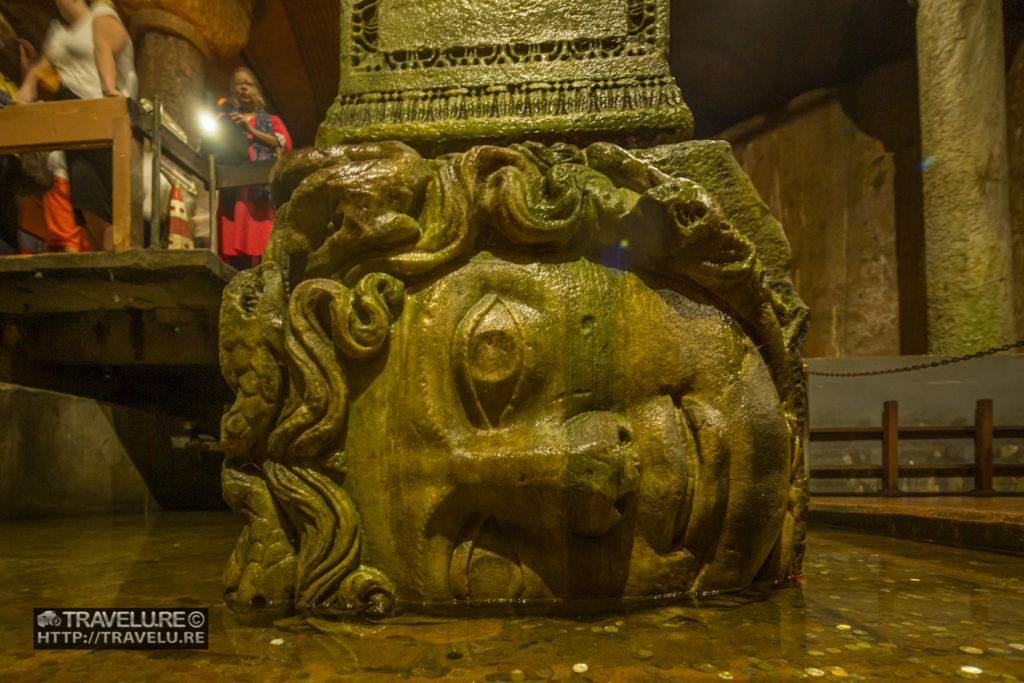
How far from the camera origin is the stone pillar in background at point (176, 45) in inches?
226

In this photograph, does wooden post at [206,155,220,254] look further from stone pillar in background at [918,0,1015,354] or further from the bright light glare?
stone pillar in background at [918,0,1015,354]


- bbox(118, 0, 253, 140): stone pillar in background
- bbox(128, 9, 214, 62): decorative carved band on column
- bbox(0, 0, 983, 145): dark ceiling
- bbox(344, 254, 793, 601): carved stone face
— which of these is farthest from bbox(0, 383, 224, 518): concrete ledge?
bbox(0, 0, 983, 145): dark ceiling

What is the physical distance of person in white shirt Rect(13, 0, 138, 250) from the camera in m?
3.74

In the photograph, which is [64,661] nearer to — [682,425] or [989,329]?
[682,425]

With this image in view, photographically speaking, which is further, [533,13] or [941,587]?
[533,13]

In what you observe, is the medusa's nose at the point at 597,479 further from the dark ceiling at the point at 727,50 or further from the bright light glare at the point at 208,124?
the dark ceiling at the point at 727,50

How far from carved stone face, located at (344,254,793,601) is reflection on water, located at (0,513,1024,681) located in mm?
144

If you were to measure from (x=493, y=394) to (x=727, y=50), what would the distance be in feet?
26.8

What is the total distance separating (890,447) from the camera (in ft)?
16.2

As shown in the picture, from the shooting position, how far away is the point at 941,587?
1913 mm

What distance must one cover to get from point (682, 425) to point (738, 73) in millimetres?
8151

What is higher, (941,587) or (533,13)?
(533,13)

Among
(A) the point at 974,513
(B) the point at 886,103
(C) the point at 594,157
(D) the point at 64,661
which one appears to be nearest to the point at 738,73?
(B) the point at 886,103

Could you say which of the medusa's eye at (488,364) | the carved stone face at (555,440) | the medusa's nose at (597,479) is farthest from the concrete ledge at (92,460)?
the medusa's nose at (597,479)
